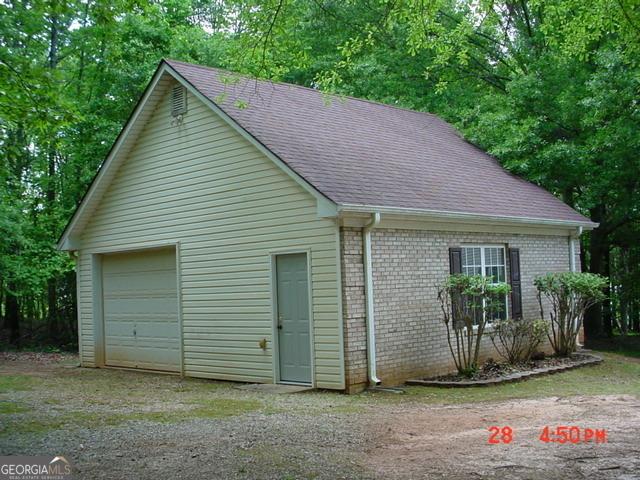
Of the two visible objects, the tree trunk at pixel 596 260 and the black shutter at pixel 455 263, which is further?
the tree trunk at pixel 596 260

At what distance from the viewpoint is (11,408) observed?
411 inches

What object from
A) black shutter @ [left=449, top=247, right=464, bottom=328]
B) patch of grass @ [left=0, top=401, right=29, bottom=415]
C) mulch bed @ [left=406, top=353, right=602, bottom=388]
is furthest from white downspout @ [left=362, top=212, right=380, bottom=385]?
patch of grass @ [left=0, top=401, right=29, bottom=415]

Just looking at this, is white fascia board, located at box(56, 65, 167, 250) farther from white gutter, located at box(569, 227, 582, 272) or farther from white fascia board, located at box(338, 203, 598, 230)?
white gutter, located at box(569, 227, 582, 272)

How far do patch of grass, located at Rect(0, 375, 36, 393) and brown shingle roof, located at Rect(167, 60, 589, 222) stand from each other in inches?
237

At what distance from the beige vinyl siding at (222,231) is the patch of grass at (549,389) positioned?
153 cm

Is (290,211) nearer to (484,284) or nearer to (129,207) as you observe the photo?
(484,284)

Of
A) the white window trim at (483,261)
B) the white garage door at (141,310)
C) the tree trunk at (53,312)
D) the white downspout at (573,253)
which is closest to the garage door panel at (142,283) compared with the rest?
the white garage door at (141,310)

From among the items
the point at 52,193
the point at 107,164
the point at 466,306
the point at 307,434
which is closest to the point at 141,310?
the point at 107,164

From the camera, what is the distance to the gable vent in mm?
13898

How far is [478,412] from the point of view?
9.42 metres

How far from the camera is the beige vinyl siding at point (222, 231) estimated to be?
11586 mm

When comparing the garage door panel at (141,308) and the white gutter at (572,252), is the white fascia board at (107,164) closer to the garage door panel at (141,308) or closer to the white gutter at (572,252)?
the garage door panel at (141,308)
